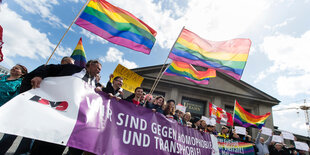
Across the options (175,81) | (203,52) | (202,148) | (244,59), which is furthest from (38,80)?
(175,81)

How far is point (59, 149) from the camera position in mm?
1924

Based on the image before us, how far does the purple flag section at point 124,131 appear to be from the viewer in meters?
1.91

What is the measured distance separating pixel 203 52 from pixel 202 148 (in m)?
2.92

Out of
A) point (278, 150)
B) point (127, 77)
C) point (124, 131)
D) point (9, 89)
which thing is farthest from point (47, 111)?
Result: point (278, 150)

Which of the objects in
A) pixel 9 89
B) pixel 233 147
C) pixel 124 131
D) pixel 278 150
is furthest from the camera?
pixel 278 150

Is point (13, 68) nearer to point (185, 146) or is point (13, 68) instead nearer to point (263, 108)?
point (185, 146)

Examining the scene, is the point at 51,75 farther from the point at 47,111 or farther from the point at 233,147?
the point at 233,147

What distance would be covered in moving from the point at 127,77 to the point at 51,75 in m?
3.70

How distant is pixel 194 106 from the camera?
45.5 feet

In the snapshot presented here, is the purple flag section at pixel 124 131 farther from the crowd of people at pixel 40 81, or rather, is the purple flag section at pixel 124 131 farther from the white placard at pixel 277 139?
the white placard at pixel 277 139

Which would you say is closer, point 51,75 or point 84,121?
point 84,121

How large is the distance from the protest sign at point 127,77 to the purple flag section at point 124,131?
293 cm

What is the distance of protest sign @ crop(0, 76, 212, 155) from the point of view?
1540 millimetres

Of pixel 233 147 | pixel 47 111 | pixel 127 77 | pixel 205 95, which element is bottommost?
pixel 233 147
